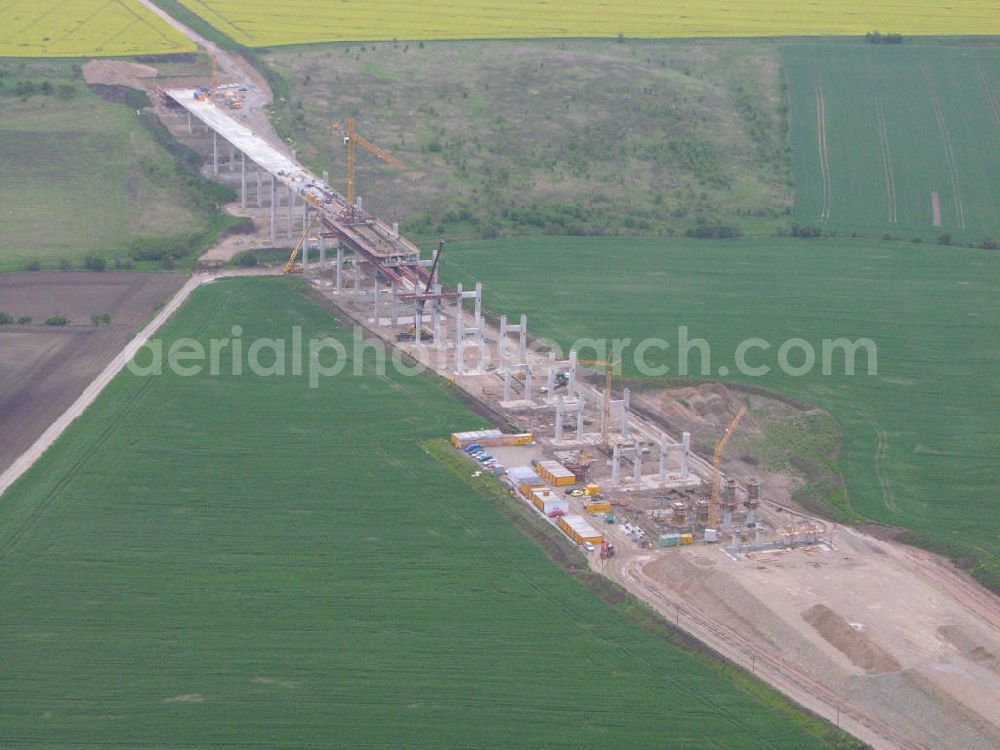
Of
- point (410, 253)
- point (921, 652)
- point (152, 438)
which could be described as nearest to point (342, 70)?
point (410, 253)

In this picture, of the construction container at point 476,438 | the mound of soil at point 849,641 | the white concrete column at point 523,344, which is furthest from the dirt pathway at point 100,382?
the mound of soil at point 849,641

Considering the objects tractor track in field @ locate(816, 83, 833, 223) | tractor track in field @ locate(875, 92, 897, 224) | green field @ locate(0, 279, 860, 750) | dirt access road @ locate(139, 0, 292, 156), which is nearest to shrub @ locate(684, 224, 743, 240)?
tractor track in field @ locate(816, 83, 833, 223)

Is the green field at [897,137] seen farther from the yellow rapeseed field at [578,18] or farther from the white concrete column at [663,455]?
the white concrete column at [663,455]

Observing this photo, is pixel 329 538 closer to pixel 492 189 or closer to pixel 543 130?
pixel 492 189

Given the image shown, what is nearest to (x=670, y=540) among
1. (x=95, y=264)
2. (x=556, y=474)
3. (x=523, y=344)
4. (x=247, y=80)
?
(x=556, y=474)

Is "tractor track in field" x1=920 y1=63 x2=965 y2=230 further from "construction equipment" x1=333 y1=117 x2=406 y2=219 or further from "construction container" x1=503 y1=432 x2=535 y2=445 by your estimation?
"construction container" x1=503 y1=432 x2=535 y2=445

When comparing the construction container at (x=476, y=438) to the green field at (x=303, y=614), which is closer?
the green field at (x=303, y=614)
